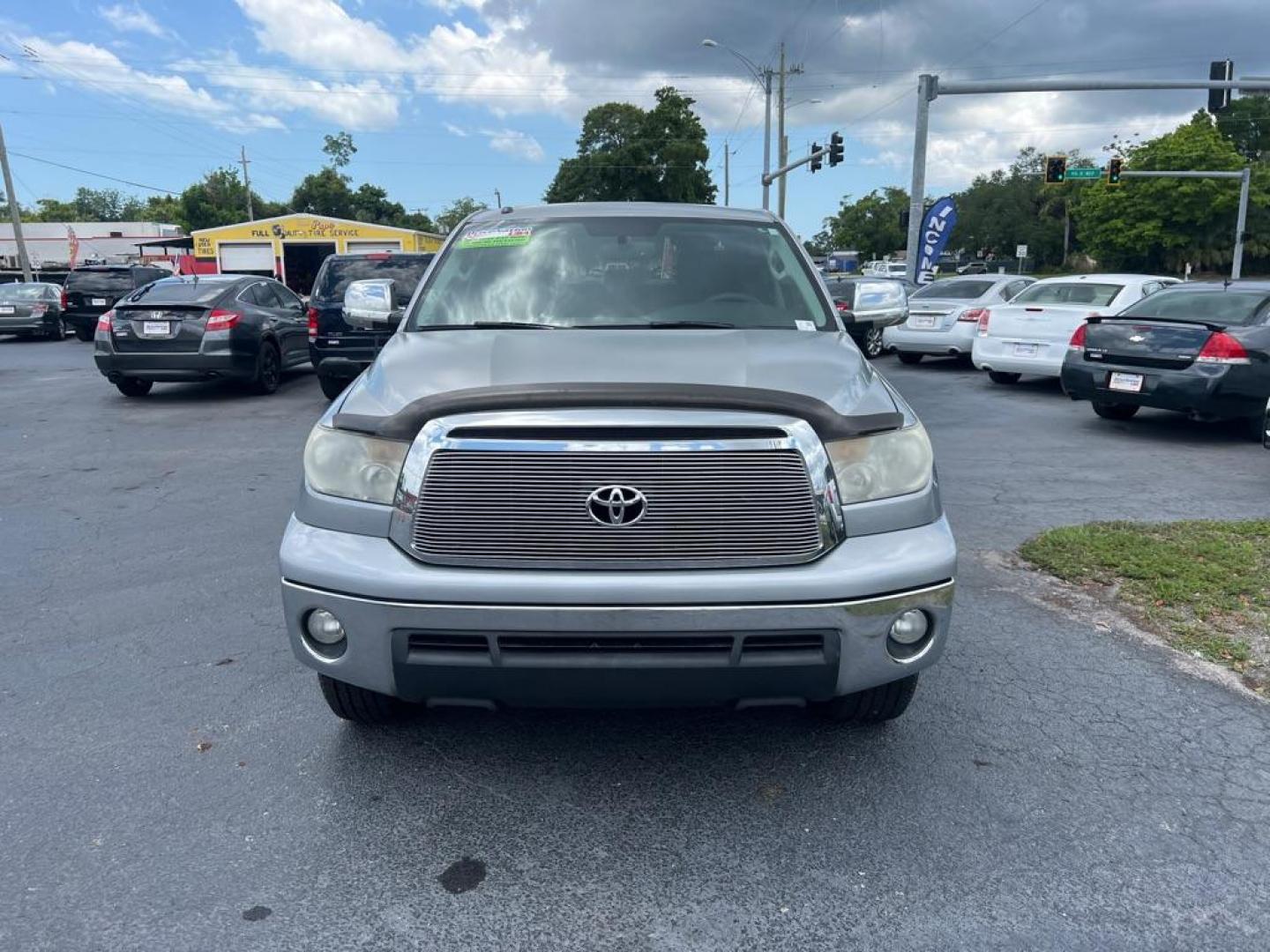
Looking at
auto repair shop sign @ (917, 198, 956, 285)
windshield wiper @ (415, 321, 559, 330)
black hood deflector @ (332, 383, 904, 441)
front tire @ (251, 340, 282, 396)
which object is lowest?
front tire @ (251, 340, 282, 396)

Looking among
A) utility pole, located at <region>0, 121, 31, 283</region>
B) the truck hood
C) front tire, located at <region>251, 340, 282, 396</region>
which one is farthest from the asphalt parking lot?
utility pole, located at <region>0, 121, 31, 283</region>

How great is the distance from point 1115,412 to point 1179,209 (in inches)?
2438

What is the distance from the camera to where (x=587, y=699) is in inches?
104

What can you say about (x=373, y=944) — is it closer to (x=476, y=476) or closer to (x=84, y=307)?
(x=476, y=476)

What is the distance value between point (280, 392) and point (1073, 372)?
32.2 feet

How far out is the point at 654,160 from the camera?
70938 millimetres

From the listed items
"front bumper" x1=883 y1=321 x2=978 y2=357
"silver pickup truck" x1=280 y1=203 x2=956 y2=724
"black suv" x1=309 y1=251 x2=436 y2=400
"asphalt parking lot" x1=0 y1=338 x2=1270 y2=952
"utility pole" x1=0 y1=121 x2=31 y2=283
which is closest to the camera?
"asphalt parking lot" x1=0 y1=338 x2=1270 y2=952

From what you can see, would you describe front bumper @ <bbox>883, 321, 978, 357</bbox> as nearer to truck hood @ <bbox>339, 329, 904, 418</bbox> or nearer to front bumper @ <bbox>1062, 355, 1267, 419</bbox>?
front bumper @ <bbox>1062, 355, 1267, 419</bbox>

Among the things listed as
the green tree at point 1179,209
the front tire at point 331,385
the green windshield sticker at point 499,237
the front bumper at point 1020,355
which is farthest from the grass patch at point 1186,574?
the green tree at point 1179,209

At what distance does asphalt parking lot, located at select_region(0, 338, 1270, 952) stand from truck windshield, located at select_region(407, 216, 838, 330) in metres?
1.57

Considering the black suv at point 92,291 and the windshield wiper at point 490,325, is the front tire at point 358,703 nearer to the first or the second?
the windshield wiper at point 490,325

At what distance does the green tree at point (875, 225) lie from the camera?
98.3 meters

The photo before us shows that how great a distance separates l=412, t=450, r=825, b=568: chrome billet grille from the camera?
102 inches

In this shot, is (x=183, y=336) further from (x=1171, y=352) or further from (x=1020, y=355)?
(x=1171, y=352)
